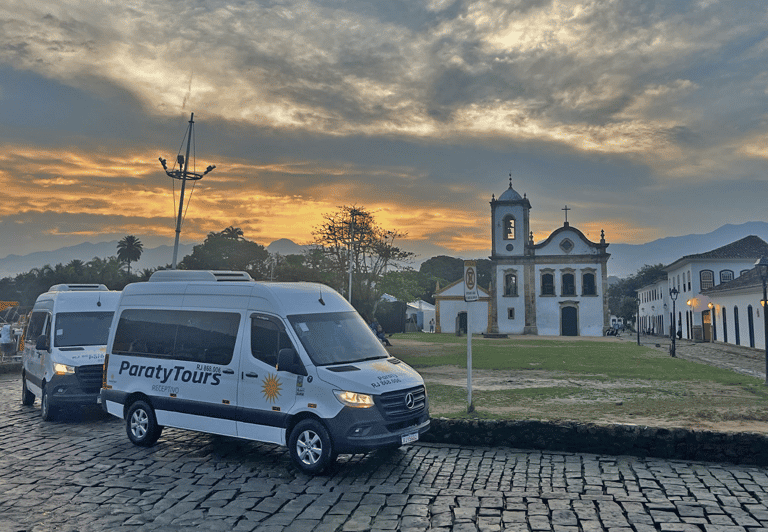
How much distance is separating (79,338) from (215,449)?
501 cm

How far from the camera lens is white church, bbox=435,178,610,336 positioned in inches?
2430

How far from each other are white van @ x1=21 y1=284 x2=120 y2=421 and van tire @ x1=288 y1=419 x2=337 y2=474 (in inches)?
223

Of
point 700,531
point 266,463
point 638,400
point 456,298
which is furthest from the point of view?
point 456,298

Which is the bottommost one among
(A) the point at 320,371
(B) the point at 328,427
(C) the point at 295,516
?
(C) the point at 295,516

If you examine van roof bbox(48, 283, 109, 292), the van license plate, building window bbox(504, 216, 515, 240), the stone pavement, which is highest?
building window bbox(504, 216, 515, 240)

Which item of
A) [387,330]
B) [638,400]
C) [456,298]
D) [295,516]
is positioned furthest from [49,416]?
[456,298]

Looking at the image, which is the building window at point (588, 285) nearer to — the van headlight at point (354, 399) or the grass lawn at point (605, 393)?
the grass lawn at point (605, 393)

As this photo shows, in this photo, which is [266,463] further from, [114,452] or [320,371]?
[114,452]

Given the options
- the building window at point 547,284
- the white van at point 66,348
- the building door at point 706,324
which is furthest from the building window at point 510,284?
the white van at point 66,348

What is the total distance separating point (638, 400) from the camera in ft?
43.2

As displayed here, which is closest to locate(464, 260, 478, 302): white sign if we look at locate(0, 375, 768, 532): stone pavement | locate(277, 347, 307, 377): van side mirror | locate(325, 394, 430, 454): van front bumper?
locate(0, 375, 768, 532): stone pavement

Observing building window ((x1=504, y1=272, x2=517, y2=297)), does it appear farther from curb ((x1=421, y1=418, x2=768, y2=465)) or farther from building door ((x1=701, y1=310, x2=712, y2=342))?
curb ((x1=421, y1=418, x2=768, y2=465))

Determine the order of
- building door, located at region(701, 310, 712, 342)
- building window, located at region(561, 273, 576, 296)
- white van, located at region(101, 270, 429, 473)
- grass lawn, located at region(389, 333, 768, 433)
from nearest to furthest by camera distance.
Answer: white van, located at region(101, 270, 429, 473), grass lawn, located at region(389, 333, 768, 433), building door, located at region(701, 310, 712, 342), building window, located at region(561, 273, 576, 296)

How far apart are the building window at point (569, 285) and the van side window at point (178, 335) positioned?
5686 centimetres
